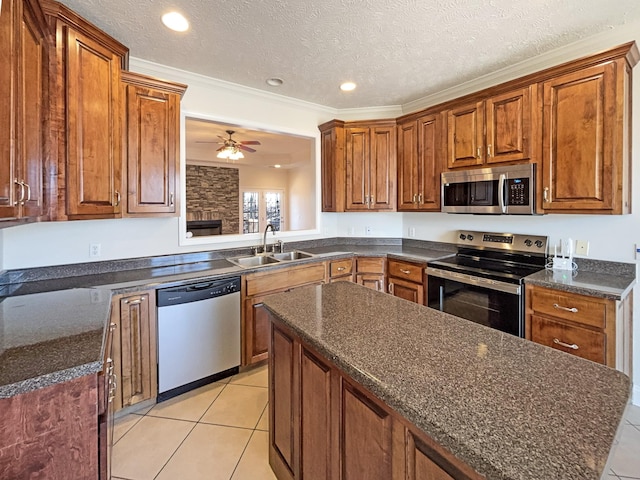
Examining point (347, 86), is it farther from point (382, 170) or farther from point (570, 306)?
point (570, 306)

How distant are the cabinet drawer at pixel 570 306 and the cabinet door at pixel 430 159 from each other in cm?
128

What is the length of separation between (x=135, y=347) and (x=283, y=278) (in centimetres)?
127

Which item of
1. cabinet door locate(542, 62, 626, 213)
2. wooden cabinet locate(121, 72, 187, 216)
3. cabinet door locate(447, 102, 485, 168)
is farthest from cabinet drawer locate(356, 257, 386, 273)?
wooden cabinet locate(121, 72, 187, 216)

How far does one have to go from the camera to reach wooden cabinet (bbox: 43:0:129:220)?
6.10ft

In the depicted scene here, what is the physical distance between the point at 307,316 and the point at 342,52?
214 centimetres

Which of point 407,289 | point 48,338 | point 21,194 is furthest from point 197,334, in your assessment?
point 407,289

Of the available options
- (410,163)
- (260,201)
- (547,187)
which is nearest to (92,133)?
(410,163)

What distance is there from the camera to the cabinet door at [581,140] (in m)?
2.12

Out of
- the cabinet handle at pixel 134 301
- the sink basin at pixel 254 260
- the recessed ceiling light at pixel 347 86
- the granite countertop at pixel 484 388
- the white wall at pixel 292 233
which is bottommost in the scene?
the cabinet handle at pixel 134 301

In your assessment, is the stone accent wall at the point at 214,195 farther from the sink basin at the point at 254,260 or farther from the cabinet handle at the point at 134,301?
the cabinet handle at the point at 134,301

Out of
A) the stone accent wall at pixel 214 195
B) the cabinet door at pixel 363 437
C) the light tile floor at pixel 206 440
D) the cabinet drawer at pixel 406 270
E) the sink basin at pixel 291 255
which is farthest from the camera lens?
the stone accent wall at pixel 214 195

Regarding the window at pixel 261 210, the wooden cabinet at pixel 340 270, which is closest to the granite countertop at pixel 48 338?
the wooden cabinet at pixel 340 270

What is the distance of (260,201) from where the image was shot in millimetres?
8852

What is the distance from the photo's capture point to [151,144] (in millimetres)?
2398
